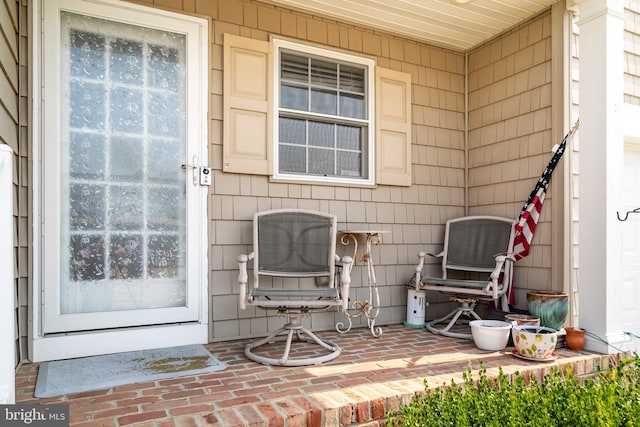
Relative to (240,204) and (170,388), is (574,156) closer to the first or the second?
(240,204)

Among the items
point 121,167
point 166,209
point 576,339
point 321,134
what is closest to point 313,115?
point 321,134

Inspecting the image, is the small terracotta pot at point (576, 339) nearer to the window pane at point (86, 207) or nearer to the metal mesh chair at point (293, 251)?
the metal mesh chair at point (293, 251)

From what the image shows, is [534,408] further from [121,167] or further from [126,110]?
[126,110]

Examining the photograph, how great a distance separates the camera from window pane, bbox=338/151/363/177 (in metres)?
3.76

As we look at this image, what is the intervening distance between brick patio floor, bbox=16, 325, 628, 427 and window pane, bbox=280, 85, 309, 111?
6.11ft

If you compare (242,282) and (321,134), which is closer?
(242,282)

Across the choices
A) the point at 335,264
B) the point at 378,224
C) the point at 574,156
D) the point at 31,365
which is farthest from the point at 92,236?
the point at 574,156

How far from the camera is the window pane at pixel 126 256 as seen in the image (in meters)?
2.94

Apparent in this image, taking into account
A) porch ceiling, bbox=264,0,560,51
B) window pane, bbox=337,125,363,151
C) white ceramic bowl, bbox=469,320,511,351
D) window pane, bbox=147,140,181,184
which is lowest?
white ceramic bowl, bbox=469,320,511,351

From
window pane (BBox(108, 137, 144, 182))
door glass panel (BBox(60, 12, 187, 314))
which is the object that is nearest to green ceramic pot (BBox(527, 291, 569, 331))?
door glass panel (BBox(60, 12, 187, 314))

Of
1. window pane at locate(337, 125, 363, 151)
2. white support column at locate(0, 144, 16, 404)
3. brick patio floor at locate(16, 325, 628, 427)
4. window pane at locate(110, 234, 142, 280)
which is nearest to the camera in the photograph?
white support column at locate(0, 144, 16, 404)

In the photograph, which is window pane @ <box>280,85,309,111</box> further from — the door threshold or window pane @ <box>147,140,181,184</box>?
the door threshold

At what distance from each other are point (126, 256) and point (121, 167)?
0.59 metres

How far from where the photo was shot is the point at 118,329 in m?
2.91
